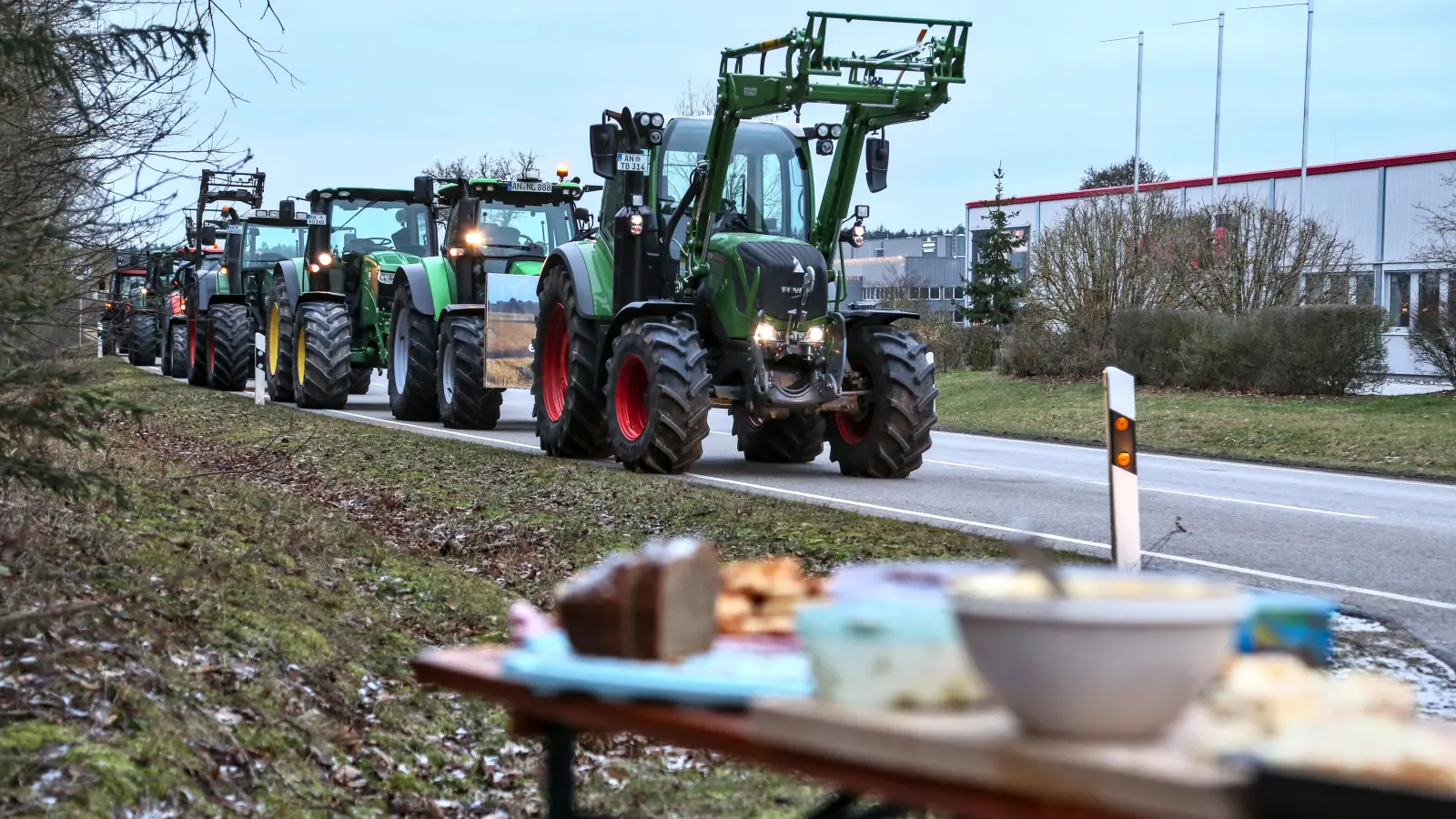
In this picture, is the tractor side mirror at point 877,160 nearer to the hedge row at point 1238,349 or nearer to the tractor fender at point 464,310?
the tractor fender at point 464,310

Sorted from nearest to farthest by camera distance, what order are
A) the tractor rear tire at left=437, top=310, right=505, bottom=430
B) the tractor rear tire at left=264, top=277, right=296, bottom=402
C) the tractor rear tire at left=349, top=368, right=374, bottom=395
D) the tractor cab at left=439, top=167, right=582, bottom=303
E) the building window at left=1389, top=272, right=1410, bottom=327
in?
the tractor rear tire at left=437, top=310, right=505, bottom=430 → the tractor cab at left=439, top=167, right=582, bottom=303 → the tractor rear tire at left=264, top=277, right=296, bottom=402 → the tractor rear tire at left=349, top=368, right=374, bottom=395 → the building window at left=1389, top=272, right=1410, bottom=327

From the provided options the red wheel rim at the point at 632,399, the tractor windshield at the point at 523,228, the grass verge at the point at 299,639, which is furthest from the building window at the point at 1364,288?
the grass verge at the point at 299,639

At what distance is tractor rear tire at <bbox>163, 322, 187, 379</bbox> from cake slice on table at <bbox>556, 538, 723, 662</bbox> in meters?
35.0

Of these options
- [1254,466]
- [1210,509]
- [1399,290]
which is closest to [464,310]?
[1254,466]

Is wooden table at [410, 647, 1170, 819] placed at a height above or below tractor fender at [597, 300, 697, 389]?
below

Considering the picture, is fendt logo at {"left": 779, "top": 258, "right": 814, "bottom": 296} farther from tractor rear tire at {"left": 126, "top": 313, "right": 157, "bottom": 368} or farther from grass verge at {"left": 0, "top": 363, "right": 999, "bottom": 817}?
tractor rear tire at {"left": 126, "top": 313, "right": 157, "bottom": 368}

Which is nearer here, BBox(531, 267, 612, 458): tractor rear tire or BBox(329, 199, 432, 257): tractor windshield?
BBox(531, 267, 612, 458): tractor rear tire

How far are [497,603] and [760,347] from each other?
6.59 meters

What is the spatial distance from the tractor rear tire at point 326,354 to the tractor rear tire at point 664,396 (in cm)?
985

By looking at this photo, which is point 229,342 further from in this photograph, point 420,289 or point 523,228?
point 523,228

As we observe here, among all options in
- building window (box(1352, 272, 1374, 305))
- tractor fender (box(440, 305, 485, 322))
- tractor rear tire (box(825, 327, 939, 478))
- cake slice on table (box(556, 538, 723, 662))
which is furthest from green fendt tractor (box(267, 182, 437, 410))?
cake slice on table (box(556, 538, 723, 662))

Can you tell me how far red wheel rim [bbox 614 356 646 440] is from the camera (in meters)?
14.7

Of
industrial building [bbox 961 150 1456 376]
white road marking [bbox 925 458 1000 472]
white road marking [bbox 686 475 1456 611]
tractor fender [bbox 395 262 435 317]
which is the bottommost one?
white road marking [bbox 925 458 1000 472]

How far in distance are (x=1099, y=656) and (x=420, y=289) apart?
66.9 ft
